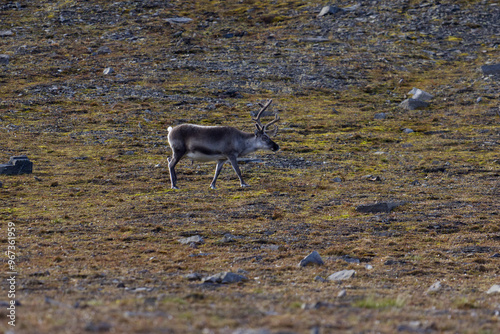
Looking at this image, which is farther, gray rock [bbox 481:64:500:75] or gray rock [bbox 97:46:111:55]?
gray rock [bbox 97:46:111:55]

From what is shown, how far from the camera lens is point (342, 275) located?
1077 centimetres

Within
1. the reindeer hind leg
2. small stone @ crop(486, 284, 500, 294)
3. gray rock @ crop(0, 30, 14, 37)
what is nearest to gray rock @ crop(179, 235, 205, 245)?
small stone @ crop(486, 284, 500, 294)

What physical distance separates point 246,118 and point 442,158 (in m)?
11.9

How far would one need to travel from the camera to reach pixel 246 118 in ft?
110

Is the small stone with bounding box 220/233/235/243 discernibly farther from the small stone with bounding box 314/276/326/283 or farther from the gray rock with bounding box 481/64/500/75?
the gray rock with bounding box 481/64/500/75

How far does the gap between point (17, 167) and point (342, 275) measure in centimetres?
1497

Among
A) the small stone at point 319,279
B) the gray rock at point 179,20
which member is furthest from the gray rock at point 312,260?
the gray rock at point 179,20

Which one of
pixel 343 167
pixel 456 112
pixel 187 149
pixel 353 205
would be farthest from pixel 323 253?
pixel 456 112

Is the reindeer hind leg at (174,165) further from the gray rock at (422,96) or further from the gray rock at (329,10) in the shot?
the gray rock at (329,10)

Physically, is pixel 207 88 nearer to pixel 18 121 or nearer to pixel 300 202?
pixel 18 121

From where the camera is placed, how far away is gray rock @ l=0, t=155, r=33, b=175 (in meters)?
21.6

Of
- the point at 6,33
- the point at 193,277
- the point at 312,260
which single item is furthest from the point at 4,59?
the point at 193,277

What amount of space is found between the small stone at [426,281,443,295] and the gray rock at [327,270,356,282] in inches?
54.5

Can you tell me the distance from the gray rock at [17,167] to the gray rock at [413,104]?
23248 mm
